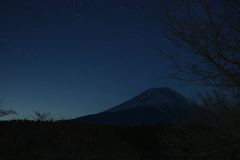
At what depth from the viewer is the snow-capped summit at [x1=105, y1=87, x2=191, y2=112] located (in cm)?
7905

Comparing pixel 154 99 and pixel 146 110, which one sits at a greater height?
pixel 154 99

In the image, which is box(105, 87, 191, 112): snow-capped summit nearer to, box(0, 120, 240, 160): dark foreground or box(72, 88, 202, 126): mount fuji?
box(72, 88, 202, 126): mount fuji

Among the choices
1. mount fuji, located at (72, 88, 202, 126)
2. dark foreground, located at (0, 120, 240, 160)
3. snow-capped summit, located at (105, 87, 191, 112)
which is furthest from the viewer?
snow-capped summit, located at (105, 87, 191, 112)

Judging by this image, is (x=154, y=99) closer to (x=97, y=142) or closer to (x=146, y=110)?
(x=146, y=110)

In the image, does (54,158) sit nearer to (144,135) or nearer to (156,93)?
(144,135)

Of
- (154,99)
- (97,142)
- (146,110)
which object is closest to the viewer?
(97,142)

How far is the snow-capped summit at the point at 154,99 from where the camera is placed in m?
79.1

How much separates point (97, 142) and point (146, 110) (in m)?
65.4

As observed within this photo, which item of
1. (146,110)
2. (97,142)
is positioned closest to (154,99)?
(146,110)

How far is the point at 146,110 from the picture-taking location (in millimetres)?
74875

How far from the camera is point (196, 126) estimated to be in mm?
10219

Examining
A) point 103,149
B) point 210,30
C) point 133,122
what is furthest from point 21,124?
point 133,122

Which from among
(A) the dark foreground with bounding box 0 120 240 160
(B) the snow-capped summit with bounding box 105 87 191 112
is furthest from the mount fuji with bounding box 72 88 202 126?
(A) the dark foreground with bounding box 0 120 240 160

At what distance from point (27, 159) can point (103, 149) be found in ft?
11.1
